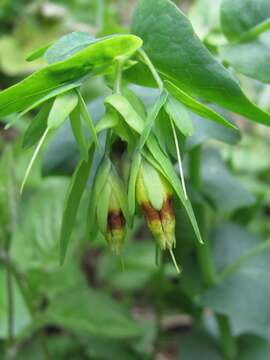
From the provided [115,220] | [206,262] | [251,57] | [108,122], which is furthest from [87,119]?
[206,262]

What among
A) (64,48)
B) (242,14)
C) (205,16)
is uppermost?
(64,48)

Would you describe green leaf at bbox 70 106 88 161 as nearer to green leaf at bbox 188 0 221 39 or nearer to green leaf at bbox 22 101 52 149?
green leaf at bbox 22 101 52 149

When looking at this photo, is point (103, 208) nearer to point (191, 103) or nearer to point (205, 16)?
point (191, 103)

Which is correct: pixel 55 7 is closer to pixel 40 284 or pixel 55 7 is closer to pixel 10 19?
pixel 10 19

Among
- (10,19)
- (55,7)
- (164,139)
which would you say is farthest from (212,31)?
(10,19)

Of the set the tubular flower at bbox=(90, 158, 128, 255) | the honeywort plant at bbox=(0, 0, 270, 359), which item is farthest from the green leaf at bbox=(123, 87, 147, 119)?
the tubular flower at bbox=(90, 158, 128, 255)
